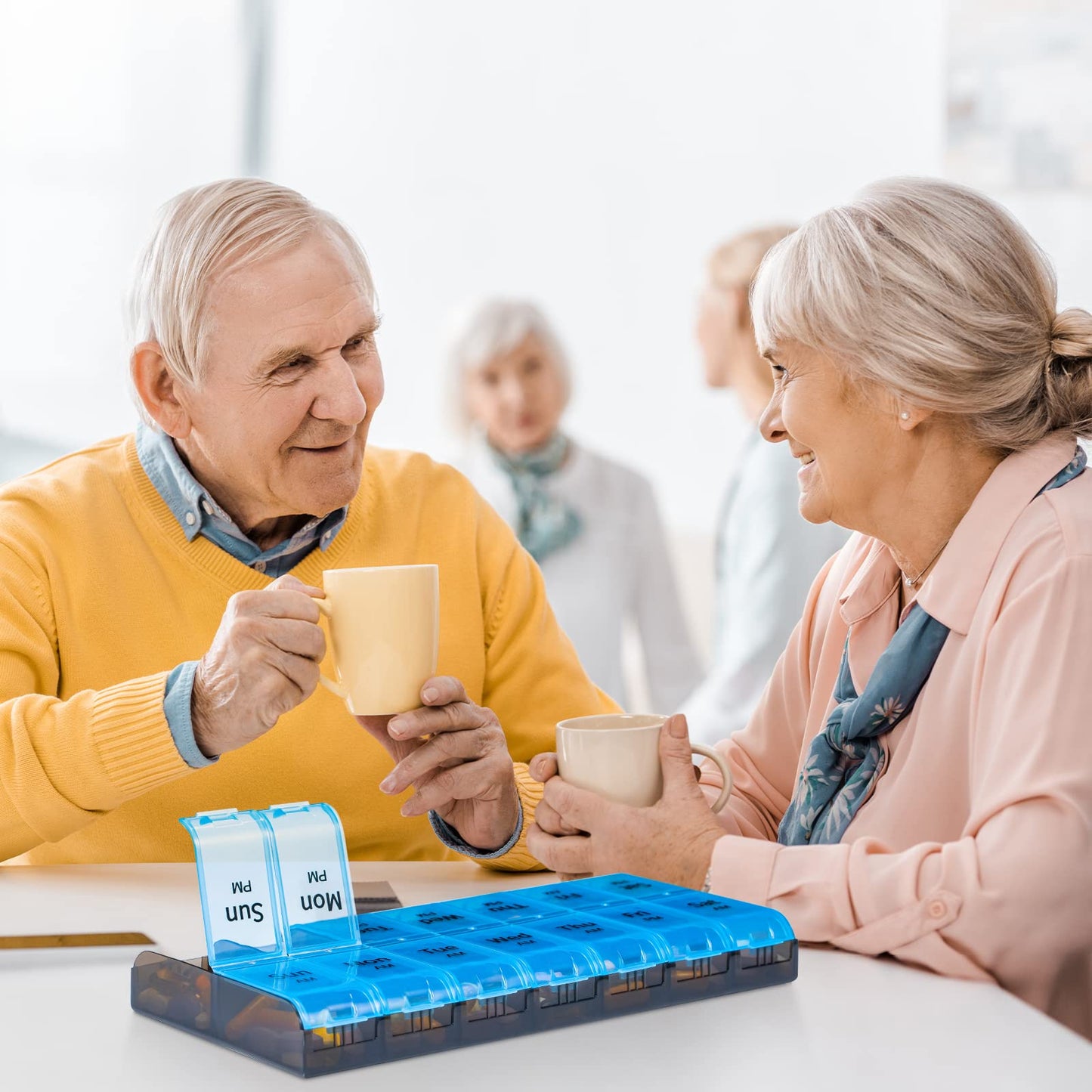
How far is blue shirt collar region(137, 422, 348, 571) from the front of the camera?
162 cm

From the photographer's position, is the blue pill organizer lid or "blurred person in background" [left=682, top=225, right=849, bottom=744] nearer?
the blue pill organizer lid

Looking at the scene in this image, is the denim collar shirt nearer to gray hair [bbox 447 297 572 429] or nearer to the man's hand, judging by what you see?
the man's hand

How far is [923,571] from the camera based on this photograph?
140 cm

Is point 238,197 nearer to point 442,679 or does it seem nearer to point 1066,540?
point 442,679

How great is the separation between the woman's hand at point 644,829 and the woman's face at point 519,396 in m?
2.61

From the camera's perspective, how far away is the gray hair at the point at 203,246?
4.97ft

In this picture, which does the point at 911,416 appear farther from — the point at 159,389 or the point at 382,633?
the point at 159,389

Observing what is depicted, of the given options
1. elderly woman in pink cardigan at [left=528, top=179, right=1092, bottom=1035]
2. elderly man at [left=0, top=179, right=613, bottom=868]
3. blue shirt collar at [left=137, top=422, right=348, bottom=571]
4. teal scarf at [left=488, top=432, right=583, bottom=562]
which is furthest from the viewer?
teal scarf at [left=488, top=432, right=583, bottom=562]

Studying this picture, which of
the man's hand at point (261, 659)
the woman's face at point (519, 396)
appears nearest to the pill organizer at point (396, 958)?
the man's hand at point (261, 659)

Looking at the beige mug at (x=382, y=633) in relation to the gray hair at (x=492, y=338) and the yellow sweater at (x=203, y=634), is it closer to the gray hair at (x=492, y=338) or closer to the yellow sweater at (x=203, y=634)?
the yellow sweater at (x=203, y=634)

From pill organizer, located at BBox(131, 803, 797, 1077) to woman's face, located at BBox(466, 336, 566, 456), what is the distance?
9.19 ft

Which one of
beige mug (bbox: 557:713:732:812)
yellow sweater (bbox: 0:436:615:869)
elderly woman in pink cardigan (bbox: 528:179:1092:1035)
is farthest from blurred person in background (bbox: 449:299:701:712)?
beige mug (bbox: 557:713:732:812)

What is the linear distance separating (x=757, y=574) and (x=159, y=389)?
197 cm

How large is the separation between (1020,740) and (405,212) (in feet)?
13.4
